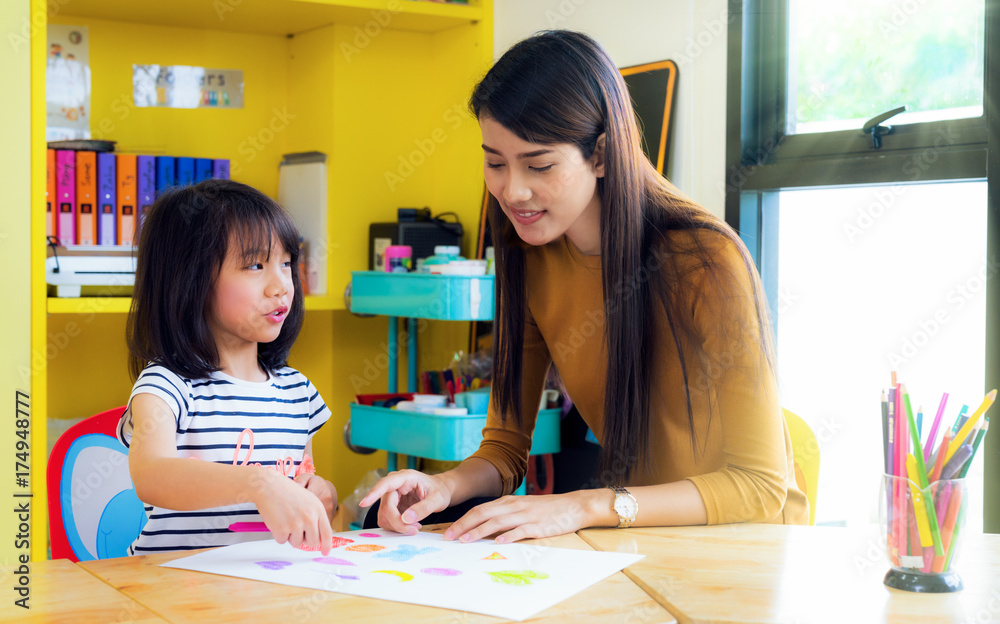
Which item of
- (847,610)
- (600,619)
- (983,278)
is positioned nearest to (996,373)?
(983,278)

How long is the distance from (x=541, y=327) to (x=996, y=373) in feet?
2.53

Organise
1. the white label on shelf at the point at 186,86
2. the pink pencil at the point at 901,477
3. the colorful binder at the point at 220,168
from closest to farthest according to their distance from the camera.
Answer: the pink pencil at the point at 901,477
the colorful binder at the point at 220,168
the white label on shelf at the point at 186,86

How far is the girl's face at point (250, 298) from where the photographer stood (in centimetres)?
122

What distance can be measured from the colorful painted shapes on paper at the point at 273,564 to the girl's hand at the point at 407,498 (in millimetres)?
141

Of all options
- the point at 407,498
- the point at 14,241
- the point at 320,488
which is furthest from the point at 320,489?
the point at 14,241

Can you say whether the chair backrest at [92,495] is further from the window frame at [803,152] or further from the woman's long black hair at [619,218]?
the window frame at [803,152]

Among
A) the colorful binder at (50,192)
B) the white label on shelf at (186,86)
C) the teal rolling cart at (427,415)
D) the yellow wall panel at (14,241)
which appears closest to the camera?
the yellow wall panel at (14,241)

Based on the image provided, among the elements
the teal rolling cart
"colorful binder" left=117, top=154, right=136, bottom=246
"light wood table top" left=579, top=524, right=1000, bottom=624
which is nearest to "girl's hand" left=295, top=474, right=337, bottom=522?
"light wood table top" left=579, top=524, right=1000, bottom=624

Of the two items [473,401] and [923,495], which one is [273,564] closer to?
[923,495]

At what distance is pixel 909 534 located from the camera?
2.70 feet

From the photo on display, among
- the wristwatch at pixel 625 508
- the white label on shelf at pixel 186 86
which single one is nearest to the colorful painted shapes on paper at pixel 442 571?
the wristwatch at pixel 625 508

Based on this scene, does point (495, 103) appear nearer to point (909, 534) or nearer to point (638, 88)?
point (909, 534)

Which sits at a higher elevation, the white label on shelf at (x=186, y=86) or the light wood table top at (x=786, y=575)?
the white label on shelf at (x=186, y=86)

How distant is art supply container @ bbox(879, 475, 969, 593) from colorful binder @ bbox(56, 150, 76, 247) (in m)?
2.01
